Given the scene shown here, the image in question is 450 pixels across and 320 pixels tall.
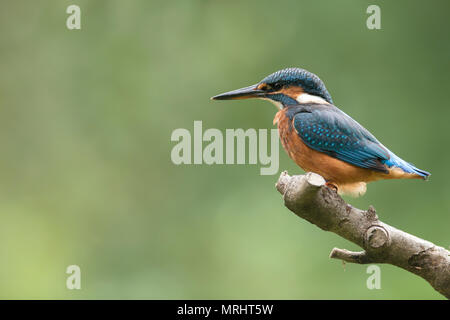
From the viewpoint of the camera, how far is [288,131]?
3273 mm

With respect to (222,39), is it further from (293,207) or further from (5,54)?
(293,207)

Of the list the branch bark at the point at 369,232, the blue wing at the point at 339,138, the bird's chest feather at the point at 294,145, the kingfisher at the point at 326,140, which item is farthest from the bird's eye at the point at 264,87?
the branch bark at the point at 369,232

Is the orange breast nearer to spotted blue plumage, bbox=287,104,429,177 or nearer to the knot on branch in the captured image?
spotted blue plumage, bbox=287,104,429,177

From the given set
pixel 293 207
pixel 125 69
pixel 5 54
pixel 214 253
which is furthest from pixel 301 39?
pixel 293 207

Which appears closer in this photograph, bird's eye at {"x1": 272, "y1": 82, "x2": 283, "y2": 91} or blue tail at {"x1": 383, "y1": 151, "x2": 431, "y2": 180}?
blue tail at {"x1": 383, "y1": 151, "x2": 431, "y2": 180}

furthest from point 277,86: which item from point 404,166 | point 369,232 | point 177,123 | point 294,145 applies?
point 177,123

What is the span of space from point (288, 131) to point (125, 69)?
3.12m

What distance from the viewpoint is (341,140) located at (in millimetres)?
3143

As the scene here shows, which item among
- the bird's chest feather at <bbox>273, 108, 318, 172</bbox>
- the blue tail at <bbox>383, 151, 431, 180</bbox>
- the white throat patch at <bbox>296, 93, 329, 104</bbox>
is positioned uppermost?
the white throat patch at <bbox>296, 93, 329, 104</bbox>

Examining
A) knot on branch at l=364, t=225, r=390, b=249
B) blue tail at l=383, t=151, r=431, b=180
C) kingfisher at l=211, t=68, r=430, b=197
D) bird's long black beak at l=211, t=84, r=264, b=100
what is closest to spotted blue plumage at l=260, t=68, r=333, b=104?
kingfisher at l=211, t=68, r=430, b=197

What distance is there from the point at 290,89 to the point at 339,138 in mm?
403

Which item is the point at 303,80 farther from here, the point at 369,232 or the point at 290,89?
the point at 369,232

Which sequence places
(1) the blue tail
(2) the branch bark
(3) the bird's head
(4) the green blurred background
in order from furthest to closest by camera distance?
(4) the green blurred background → (3) the bird's head → (1) the blue tail → (2) the branch bark

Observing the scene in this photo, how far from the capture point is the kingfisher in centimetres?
308
